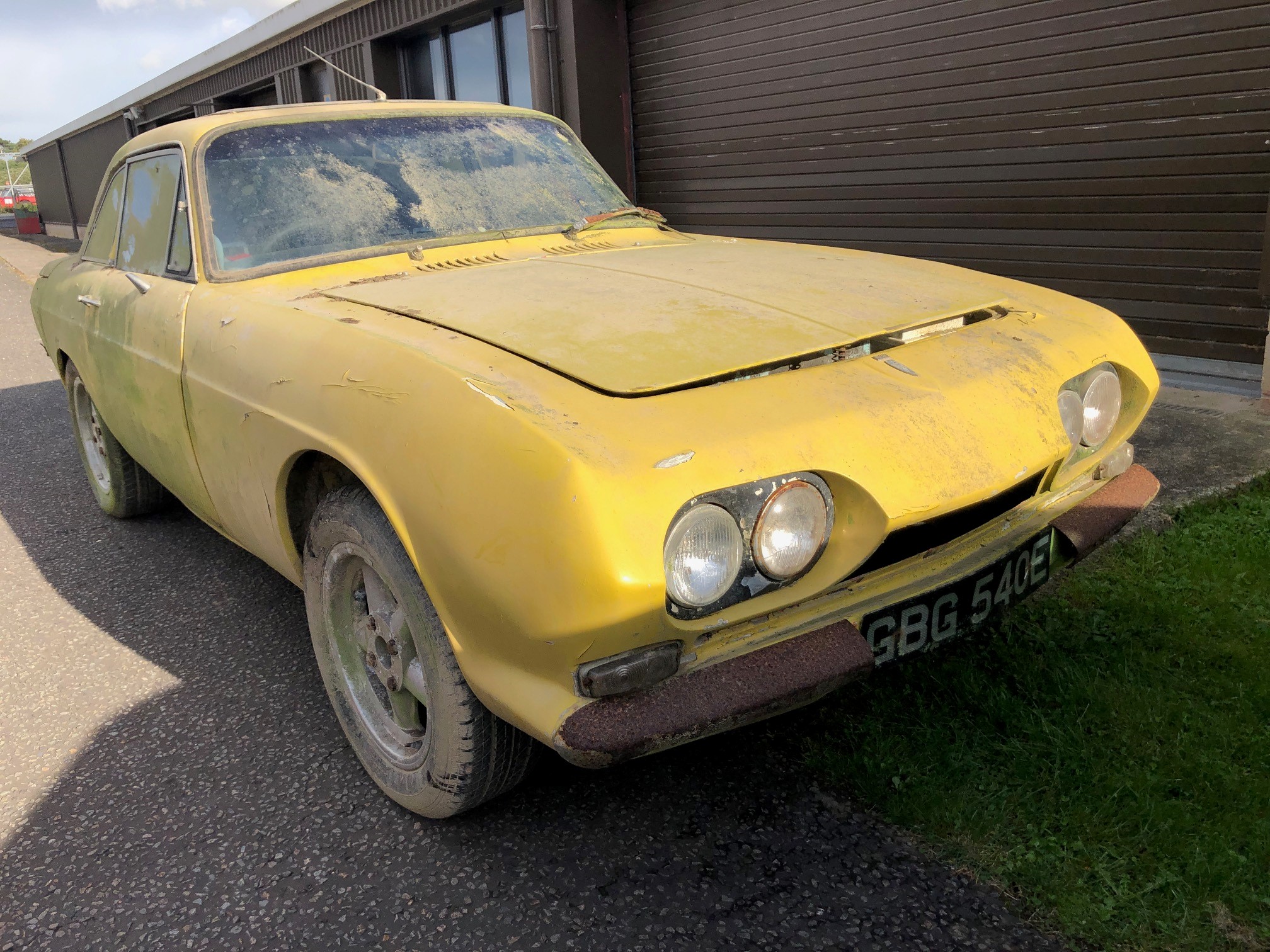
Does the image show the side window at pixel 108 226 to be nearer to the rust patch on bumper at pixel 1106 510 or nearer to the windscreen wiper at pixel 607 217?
the windscreen wiper at pixel 607 217

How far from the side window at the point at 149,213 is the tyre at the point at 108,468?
0.71 meters

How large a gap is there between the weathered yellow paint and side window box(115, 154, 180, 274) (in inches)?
23.8

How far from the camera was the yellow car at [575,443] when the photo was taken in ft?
4.86

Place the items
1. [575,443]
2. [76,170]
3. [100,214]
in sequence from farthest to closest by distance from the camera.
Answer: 1. [76,170]
2. [100,214]
3. [575,443]

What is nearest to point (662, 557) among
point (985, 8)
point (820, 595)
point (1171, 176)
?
point (820, 595)

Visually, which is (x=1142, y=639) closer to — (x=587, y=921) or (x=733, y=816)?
(x=733, y=816)

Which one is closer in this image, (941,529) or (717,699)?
(717,699)

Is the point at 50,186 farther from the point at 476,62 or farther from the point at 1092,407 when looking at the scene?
the point at 1092,407

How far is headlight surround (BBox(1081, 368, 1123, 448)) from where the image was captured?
6.97 ft

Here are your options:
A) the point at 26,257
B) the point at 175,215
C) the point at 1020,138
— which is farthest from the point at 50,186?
the point at 175,215

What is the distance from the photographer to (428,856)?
194 cm

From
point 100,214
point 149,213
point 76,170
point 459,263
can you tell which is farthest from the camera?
point 76,170

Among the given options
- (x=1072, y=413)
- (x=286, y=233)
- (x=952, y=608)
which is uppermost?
(x=286, y=233)

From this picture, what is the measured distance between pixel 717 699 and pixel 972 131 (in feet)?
17.4
